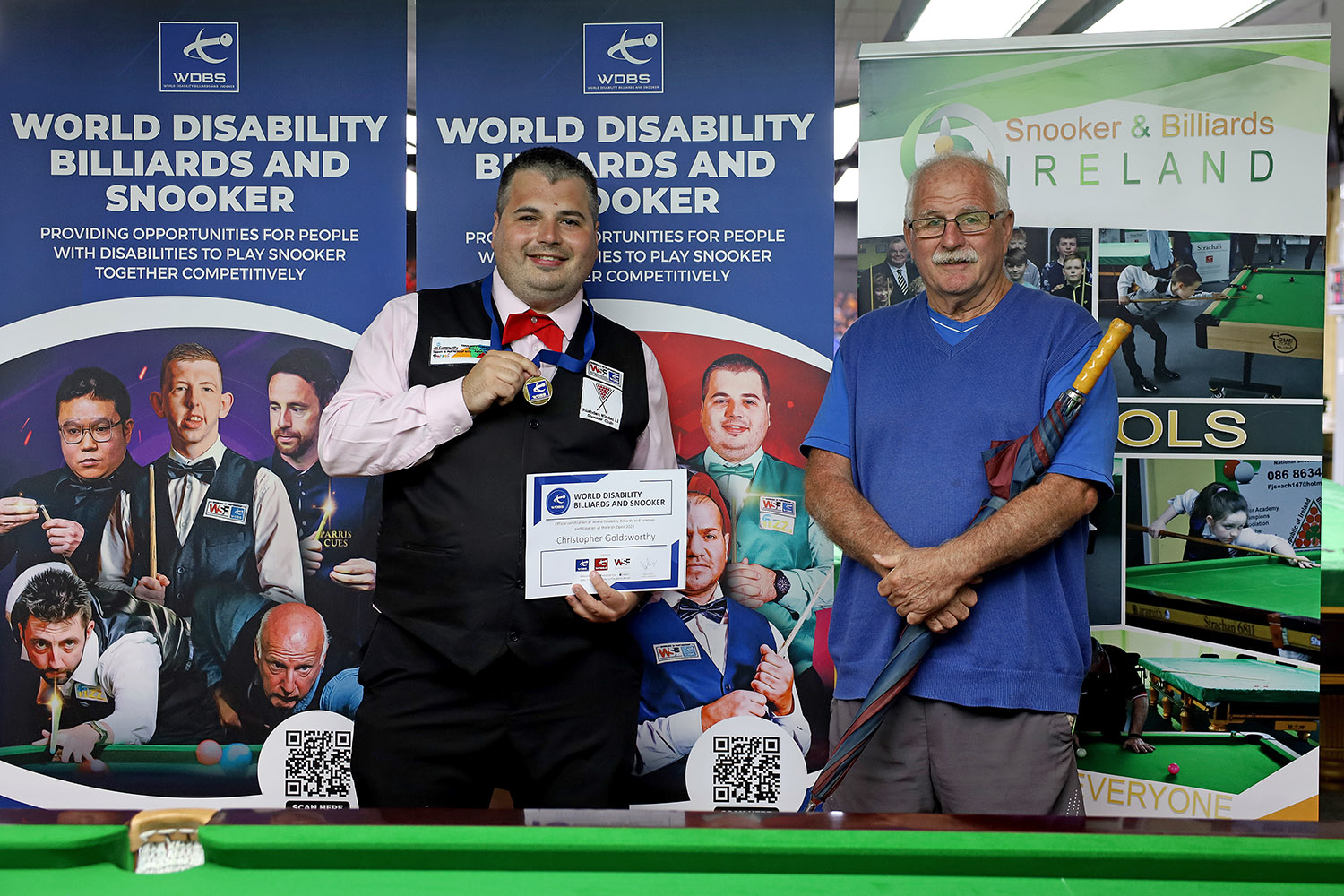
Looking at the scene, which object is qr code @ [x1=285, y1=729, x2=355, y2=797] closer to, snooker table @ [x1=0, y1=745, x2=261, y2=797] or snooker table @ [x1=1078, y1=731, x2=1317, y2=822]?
snooker table @ [x1=0, y1=745, x2=261, y2=797]

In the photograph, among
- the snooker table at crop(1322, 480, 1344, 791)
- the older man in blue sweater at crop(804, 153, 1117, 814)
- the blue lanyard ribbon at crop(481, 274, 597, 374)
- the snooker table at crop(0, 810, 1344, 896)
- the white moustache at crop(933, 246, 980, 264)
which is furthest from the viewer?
the snooker table at crop(1322, 480, 1344, 791)

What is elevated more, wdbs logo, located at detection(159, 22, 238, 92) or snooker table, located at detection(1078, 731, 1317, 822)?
wdbs logo, located at detection(159, 22, 238, 92)

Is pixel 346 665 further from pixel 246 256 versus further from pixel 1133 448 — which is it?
pixel 1133 448

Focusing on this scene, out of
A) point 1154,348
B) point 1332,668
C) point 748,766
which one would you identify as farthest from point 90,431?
point 1332,668

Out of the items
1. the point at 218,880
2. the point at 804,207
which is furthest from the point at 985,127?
the point at 218,880

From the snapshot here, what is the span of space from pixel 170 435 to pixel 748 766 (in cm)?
203

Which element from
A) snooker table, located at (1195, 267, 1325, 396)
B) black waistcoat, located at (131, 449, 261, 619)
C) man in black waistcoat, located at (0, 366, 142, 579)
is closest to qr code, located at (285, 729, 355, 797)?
black waistcoat, located at (131, 449, 261, 619)

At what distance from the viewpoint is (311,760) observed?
10.0ft

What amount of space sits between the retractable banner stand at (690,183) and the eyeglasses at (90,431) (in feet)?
3.46

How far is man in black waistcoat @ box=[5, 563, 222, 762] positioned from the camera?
10.00ft

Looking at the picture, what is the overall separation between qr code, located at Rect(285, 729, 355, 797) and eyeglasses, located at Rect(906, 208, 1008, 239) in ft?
7.26

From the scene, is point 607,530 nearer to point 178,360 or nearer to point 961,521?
point 961,521

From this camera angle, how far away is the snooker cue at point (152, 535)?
306 centimetres

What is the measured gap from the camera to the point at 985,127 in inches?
120
